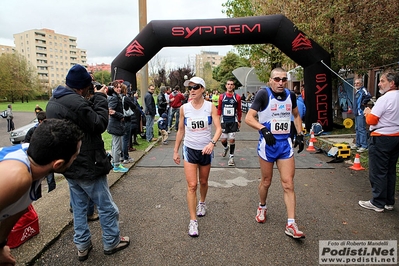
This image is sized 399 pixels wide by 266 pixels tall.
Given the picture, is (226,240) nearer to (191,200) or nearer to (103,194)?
(191,200)

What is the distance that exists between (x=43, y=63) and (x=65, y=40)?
55.6 ft

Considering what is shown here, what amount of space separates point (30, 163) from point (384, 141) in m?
4.24

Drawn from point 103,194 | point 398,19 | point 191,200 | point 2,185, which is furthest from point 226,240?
point 398,19

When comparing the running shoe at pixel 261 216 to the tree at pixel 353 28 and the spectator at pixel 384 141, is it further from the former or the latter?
the tree at pixel 353 28

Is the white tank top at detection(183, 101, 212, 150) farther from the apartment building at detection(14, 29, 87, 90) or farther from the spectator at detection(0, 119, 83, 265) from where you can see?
the apartment building at detection(14, 29, 87, 90)

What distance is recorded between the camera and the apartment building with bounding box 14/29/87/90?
340 ft

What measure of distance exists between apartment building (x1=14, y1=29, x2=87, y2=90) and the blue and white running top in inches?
4371

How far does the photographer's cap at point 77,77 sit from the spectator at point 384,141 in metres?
3.77

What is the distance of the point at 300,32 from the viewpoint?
31.5 feet

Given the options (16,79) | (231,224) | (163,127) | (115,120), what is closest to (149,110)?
(163,127)

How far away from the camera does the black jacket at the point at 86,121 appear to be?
2.51 meters

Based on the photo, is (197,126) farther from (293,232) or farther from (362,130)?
(362,130)

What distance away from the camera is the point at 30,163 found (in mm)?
1456

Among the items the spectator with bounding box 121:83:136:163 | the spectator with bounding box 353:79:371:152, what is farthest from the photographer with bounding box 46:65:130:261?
the spectator with bounding box 353:79:371:152
